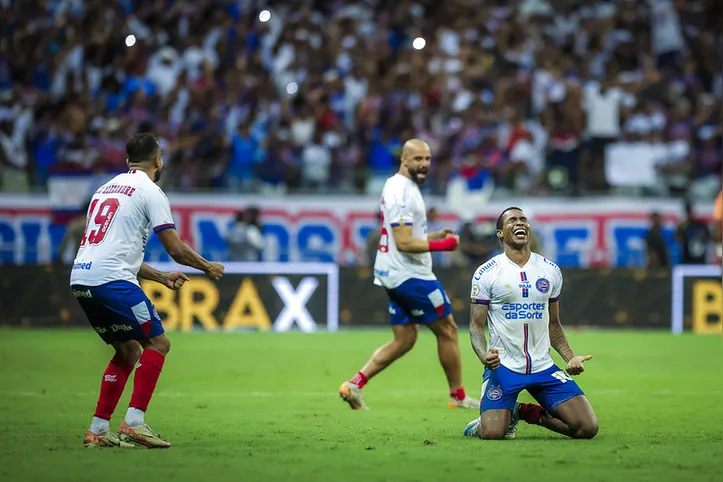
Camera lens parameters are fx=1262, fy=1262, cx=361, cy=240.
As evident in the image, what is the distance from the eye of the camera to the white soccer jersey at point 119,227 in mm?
8664

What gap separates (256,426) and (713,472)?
392 cm

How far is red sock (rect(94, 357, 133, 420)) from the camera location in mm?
8781

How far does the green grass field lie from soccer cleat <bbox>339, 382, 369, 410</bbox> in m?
0.23

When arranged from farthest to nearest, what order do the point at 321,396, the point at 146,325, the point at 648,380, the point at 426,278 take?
the point at 648,380
the point at 321,396
the point at 426,278
the point at 146,325

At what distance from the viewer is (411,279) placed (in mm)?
11773

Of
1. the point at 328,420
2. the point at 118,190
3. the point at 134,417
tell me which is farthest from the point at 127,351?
the point at 328,420

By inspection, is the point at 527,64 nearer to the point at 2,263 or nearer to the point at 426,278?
the point at 2,263

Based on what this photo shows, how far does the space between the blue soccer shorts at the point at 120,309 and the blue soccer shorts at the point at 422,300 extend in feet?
11.5

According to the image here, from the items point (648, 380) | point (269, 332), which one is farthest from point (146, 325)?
point (269, 332)

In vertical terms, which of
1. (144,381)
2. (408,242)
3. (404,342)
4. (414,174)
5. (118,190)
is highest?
(414,174)

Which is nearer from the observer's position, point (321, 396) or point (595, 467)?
point (595, 467)

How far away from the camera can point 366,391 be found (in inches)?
528

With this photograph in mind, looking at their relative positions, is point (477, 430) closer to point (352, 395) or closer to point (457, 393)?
point (352, 395)

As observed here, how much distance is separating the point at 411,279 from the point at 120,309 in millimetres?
3782
